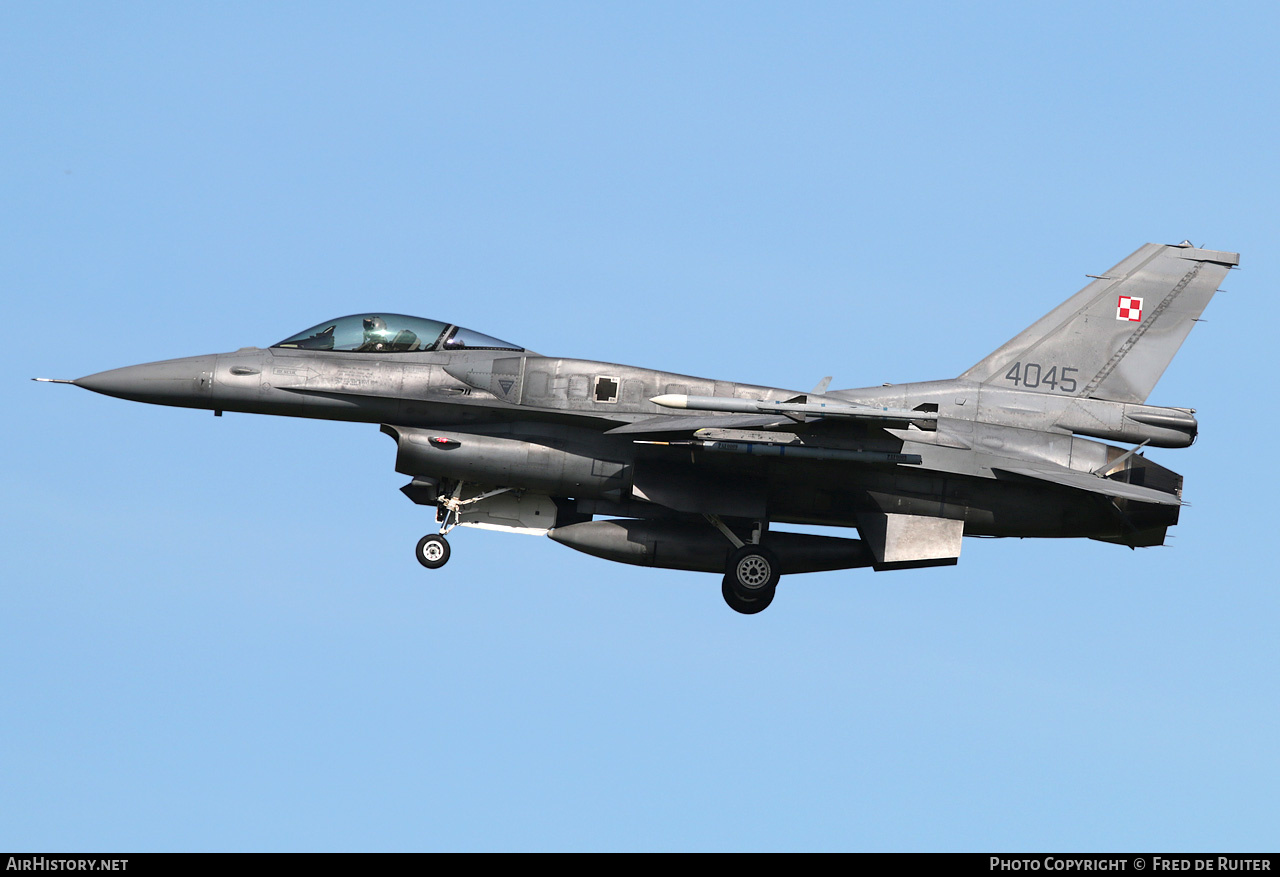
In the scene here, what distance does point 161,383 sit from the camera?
18.6 metres

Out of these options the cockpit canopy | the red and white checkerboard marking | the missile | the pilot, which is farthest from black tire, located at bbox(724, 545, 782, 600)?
the red and white checkerboard marking

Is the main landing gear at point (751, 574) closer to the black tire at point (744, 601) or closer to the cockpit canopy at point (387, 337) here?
the black tire at point (744, 601)

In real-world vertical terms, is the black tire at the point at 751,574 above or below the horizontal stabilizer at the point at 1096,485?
below

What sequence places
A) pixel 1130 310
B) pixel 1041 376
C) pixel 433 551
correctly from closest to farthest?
pixel 433 551, pixel 1041 376, pixel 1130 310

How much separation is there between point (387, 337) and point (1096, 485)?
8.95 metres

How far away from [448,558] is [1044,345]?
334 inches

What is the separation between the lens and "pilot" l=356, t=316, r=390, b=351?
18.9 m

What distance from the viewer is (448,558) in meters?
18.7

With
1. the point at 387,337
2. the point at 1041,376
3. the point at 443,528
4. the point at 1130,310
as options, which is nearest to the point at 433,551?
the point at 443,528

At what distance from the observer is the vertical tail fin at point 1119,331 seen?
2012 cm

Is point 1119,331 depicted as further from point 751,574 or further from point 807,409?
point 751,574

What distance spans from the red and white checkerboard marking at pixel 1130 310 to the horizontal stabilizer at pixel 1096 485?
2.88 metres

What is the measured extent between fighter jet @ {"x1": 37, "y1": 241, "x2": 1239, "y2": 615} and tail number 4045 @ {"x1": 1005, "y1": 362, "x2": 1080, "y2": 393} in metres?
0.75

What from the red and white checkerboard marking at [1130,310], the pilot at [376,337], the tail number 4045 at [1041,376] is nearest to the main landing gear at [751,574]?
the tail number 4045 at [1041,376]
